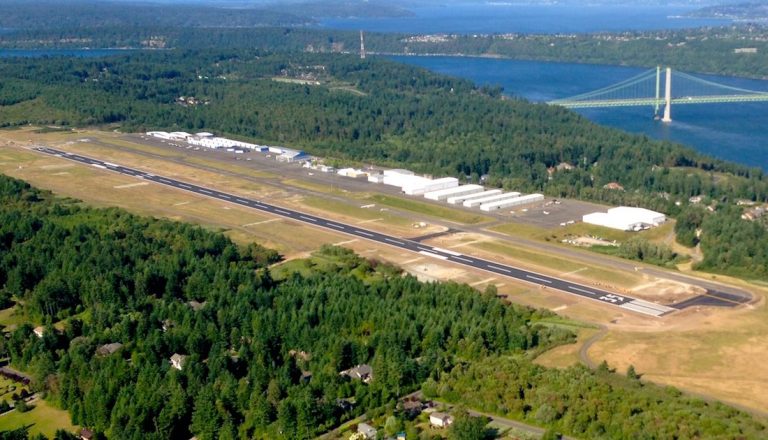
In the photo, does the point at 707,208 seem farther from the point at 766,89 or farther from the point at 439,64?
the point at 439,64

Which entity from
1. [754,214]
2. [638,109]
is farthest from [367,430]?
[638,109]

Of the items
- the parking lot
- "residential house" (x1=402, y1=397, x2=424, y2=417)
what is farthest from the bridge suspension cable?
"residential house" (x1=402, y1=397, x2=424, y2=417)

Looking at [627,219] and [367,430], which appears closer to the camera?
[367,430]

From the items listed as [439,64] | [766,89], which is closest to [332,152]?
[766,89]

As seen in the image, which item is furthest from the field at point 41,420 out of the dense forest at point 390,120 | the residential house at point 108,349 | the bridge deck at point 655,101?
the bridge deck at point 655,101

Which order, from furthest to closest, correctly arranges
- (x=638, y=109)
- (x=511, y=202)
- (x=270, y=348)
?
(x=638, y=109), (x=511, y=202), (x=270, y=348)

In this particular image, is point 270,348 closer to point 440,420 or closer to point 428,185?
point 440,420

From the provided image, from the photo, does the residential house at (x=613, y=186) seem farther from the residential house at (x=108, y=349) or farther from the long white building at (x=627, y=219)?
the residential house at (x=108, y=349)

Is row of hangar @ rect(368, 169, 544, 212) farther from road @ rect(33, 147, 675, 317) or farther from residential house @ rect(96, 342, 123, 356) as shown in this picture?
residential house @ rect(96, 342, 123, 356)
